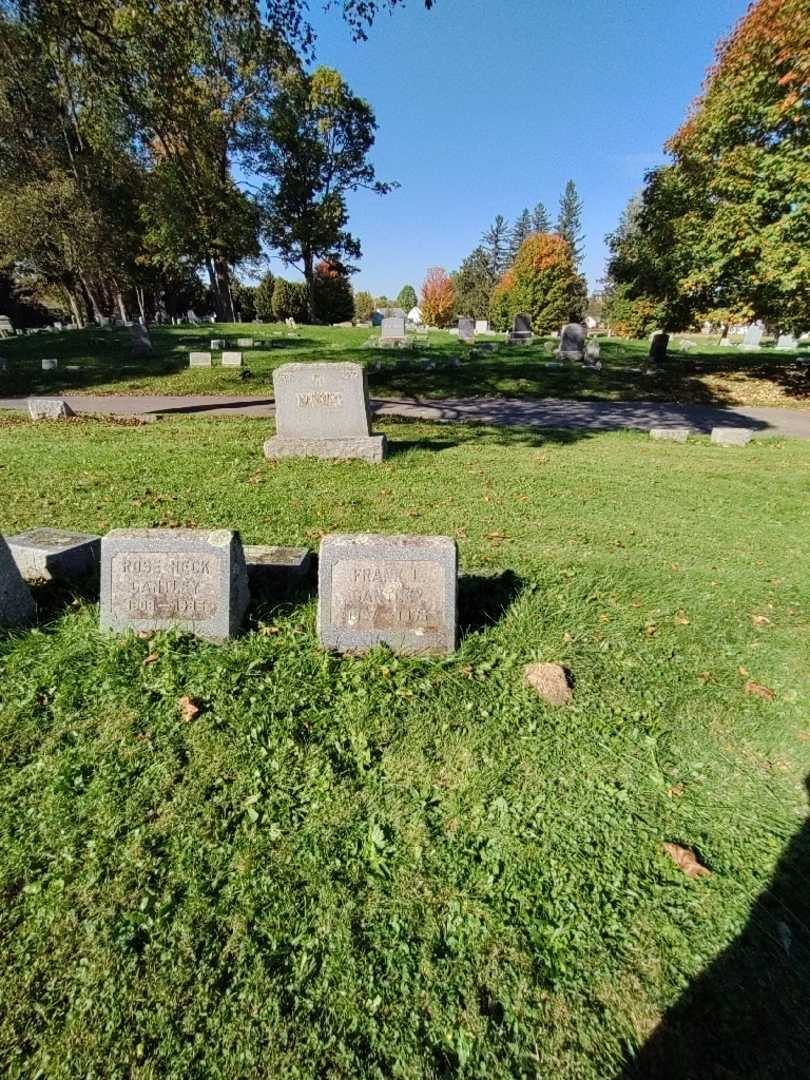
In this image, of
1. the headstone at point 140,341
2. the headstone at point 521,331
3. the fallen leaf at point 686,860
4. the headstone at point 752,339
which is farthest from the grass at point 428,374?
the fallen leaf at point 686,860

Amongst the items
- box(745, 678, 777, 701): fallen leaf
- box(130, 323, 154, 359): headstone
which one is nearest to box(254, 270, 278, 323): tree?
box(130, 323, 154, 359): headstone

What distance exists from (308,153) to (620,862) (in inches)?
1865

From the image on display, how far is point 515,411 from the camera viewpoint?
513 inches

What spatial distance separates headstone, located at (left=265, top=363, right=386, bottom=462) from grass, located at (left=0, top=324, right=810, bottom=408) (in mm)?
6443

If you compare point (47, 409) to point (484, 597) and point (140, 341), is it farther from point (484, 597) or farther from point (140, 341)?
point (484, 597)

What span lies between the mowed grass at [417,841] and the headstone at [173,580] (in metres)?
0.16

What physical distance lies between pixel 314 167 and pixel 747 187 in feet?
115

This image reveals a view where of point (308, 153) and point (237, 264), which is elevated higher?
point (308, 153)

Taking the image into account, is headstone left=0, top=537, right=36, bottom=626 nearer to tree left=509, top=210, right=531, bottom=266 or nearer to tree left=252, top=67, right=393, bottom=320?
tree left=252, top=67, right=393, bottom=320

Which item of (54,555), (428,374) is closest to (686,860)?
(54,555)

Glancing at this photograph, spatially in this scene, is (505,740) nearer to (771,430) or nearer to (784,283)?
(771,430)

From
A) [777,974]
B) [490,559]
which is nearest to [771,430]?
[490,559]

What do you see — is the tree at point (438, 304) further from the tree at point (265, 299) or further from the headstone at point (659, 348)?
the headstone at point (659, 348)

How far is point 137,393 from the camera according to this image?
1356 centimetres
